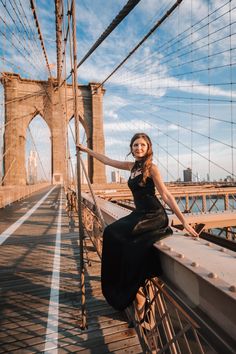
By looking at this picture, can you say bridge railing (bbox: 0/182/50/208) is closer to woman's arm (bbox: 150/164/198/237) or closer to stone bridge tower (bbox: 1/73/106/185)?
woman's arm (bbox: 150/164/198/237)

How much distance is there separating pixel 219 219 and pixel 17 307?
334 cm

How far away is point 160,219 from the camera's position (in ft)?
5.89

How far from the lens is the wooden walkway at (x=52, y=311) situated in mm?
2426

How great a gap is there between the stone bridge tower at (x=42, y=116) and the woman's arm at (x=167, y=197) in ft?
96.0

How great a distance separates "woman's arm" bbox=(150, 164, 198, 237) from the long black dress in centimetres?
7

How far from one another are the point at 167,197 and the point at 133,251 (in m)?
0.55

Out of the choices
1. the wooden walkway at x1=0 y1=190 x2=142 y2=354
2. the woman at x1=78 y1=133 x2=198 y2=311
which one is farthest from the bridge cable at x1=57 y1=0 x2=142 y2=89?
the wooden walkway at x1=0 y1=190 x2=142 y2=354

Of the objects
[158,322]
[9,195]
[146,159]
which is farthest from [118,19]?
[9,195]

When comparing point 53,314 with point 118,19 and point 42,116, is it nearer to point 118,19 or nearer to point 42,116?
point 118,19

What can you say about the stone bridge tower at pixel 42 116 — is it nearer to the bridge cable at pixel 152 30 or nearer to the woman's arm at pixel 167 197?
the bridge cable at pixel 152 30

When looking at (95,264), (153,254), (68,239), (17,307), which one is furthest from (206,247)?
A: (68,239)

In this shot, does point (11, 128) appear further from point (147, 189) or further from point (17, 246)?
point (147, 189)

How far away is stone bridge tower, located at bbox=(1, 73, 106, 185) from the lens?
31219 mm

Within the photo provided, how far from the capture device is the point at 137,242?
1.60 m
